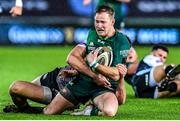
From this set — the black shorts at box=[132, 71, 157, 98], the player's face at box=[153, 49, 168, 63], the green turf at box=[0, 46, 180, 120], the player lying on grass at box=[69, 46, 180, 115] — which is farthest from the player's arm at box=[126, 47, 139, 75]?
the black shorts at box=[132, 71, 157, 98]

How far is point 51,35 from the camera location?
2408 centimetres

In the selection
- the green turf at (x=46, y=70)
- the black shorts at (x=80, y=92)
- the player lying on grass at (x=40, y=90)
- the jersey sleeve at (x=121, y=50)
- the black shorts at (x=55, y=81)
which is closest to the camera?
the jersey sleeve at (x=121, y=50)

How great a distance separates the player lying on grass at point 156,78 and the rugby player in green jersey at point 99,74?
2.38m

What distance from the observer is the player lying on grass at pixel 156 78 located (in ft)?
40.1

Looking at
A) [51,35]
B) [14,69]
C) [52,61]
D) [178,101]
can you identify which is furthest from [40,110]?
[51,35]

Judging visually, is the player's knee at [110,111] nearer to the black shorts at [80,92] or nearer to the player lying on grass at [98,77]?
the player lying on grass at [98,77]

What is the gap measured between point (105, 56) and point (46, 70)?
8.17 meters

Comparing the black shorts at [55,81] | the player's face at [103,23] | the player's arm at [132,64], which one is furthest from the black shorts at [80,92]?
the player's arm at [132,64]

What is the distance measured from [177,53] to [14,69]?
577 centimetres

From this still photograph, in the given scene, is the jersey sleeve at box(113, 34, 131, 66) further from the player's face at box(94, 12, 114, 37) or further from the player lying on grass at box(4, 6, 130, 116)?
the player's face at box(94, 12, 114, 37)

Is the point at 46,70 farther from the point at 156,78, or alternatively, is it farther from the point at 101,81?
the point at 101,81

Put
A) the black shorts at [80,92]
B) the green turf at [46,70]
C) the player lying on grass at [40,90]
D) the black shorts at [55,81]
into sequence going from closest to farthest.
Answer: the green turf at [46,70], the black shorts at [80,92], the player lying on grass at [40,90], the black shorts at [55,81]

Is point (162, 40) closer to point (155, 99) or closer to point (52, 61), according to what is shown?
point (52, 61)

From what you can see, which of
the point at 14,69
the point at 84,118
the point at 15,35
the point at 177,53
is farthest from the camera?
the point at 15,35
